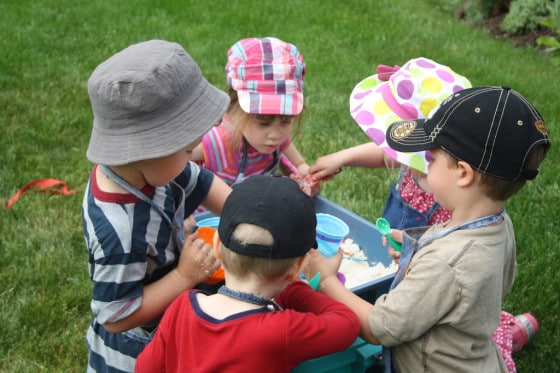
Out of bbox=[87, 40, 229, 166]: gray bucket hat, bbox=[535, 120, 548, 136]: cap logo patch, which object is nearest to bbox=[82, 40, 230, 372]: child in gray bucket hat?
bbox=[87, 40, 229, 166]: gray bucket hat

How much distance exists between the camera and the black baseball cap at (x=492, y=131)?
5.01 ft

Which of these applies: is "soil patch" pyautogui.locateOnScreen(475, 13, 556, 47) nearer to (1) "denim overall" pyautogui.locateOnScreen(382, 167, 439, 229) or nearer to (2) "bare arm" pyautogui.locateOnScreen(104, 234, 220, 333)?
(1) "denim overall" pyautogui.locateOnScreen(382, 167, 439, 229)

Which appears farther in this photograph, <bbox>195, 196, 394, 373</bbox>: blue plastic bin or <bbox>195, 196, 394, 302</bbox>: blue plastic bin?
<bbox>195, 196, 394, 302</bbox>: blue plastic bin

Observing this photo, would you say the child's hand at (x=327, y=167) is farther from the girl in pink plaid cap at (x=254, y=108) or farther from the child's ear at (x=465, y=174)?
the child's ear at (x=465, y=174)

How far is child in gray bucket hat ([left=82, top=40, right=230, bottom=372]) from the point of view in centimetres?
156

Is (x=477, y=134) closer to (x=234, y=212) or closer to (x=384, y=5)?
(x=234, y=212)

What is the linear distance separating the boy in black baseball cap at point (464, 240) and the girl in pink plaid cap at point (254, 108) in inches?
31.5

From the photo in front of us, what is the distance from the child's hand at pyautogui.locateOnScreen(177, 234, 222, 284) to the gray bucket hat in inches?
12.1

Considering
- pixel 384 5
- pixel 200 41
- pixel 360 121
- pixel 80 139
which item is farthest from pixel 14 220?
pixel 384 5

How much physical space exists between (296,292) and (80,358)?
1112 mm

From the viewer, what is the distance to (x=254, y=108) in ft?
7.80

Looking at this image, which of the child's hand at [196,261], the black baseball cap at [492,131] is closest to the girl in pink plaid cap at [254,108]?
the child's hand at [196,261]

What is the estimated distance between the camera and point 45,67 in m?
5.04

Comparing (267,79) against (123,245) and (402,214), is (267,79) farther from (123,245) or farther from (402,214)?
(123,245)
